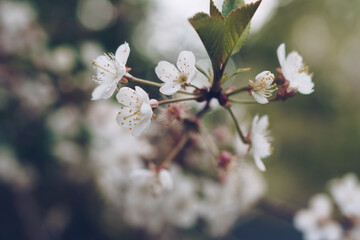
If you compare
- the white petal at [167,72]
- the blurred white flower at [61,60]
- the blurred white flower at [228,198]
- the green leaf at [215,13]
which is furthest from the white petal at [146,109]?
the blurred white flower at [61,60]

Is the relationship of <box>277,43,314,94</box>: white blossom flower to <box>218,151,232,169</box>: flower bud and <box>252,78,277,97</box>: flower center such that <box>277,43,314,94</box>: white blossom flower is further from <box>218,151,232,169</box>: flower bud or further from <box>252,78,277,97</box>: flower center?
<box>218,151,232,169</box>: flower bud

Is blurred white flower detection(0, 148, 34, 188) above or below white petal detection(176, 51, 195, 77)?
below

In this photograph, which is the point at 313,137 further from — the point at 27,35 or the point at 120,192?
the point at 27,35

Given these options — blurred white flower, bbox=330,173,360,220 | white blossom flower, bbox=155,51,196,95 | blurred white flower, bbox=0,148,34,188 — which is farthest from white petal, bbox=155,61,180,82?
blurred white flower, bbox=0,148,34,188

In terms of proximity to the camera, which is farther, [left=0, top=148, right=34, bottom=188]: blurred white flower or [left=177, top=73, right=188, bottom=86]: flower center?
[left=0, top=148, right=34, bottom=188]: blurred white flower

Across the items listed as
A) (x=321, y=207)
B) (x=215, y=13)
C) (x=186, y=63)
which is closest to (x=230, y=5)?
(x=215, y=13)

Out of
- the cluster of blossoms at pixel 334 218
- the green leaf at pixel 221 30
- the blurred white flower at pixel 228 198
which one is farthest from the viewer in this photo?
the blurred white flower at pixel 228 198

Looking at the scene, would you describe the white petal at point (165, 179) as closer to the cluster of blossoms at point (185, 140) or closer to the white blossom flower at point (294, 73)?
the cluster of blossoms at point (185, 140)
